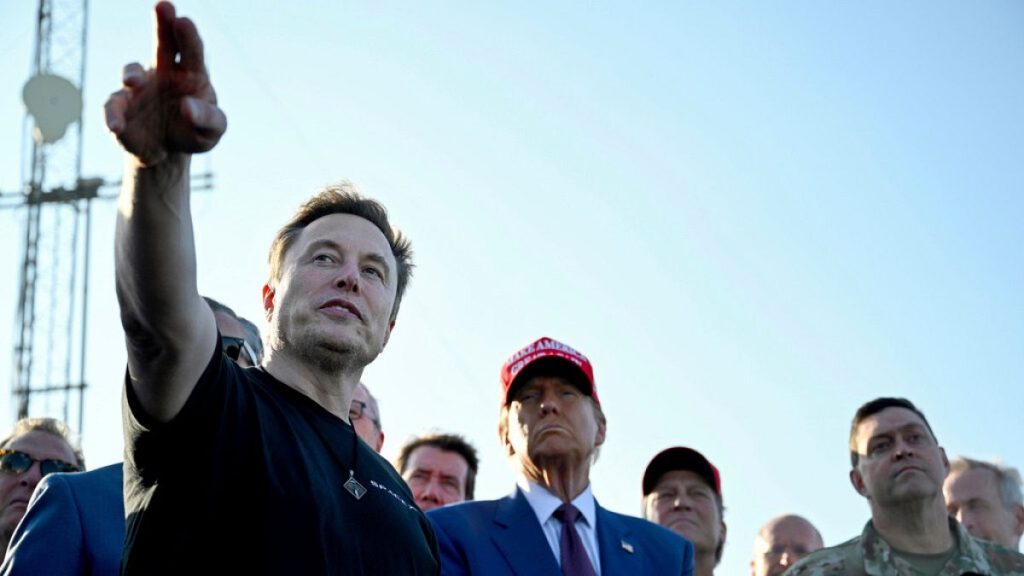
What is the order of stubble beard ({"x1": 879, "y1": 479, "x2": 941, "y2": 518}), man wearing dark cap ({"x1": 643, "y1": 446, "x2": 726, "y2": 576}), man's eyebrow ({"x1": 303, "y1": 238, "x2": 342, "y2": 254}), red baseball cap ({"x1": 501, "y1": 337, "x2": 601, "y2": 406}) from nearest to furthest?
1. man's eyebrow ({"x1": 303, "y1": 238, "x2": 342, "y2": 254})
2. red baseball cap ({"x1": 501, "y1": 337, "x2": 601, "y2": 406})
3. stubble beard ({"x1": 879, "y1": 479, "x2": 941, "y2": 518})
4. man wearing dark cap ({"x1": 643, "y1": 446, "x2": 726, "y2": 576})

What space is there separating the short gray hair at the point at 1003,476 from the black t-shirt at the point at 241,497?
4655 millimetres

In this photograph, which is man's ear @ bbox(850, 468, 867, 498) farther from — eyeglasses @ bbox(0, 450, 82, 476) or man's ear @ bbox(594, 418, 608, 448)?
eyeglasses @ bbox(0, 450, 82, 476)

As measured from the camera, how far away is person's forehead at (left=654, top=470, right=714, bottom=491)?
605cm

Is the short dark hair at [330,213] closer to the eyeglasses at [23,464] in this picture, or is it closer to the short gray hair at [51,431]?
the eyeglasses at [23,464]

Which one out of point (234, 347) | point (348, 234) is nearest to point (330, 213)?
point (348, 234)

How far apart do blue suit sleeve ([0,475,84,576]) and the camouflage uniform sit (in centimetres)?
312

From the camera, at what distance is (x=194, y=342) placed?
7.84 ft

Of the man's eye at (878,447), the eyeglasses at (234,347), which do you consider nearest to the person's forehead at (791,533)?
the man's eye at (878,447)

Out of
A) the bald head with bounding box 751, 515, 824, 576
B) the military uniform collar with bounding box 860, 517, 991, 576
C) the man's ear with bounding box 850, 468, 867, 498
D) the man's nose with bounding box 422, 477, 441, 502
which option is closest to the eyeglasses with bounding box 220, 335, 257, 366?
the man's nose with bounding box 422, 477, 441, 502

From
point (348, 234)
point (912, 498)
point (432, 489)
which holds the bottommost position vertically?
point (912, 498)

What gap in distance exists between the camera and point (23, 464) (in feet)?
15.2

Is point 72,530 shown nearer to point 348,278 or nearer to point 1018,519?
Answer: point 348,278

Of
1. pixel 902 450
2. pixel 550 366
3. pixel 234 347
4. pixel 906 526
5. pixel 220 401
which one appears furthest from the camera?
pixel 902 450

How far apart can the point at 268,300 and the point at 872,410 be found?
3326 mm
